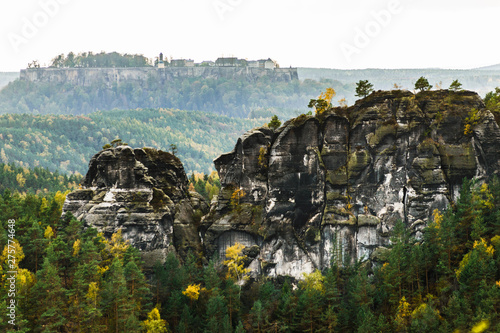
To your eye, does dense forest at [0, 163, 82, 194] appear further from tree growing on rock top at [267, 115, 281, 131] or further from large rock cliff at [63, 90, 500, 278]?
tree growing on rock top at [267, 115, 281, 131]

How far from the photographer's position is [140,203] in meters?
88.1

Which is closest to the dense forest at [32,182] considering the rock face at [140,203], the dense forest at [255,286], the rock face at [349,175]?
the rock face at [140,203]

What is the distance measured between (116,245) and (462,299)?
47.3 meters

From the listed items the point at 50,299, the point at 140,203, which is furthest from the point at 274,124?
the point at 50,299

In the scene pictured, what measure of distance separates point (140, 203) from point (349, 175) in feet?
106

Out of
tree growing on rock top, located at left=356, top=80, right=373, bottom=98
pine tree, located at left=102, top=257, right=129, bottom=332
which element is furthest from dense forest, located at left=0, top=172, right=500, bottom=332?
tree growing on rock top, located at left=356, top=80, right=373, bottom=98

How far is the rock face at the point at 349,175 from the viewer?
8569 centimetres

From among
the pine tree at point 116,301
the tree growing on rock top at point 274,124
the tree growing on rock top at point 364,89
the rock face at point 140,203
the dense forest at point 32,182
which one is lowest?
the pine tree at point 116,301

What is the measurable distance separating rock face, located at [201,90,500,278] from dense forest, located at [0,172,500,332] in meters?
2.71

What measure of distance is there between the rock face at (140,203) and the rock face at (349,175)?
541cm

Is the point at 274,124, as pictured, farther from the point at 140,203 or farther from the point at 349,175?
the point at 140,203

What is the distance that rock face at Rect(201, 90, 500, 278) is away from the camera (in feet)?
281

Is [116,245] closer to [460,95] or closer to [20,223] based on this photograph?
[20,223]

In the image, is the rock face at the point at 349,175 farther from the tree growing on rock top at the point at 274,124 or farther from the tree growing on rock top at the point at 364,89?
the tree growing on rock top at the point at 364,89
